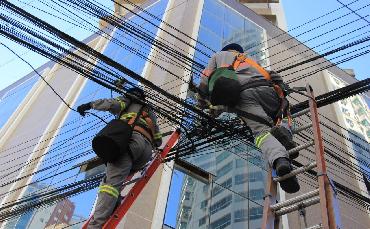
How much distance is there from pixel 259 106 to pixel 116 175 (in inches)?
59.0

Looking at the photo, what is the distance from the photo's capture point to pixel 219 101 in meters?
4.59

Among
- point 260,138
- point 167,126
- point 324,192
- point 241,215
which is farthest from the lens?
point 241,215

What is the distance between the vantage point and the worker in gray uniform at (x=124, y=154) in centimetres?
414

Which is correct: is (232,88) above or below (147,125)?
above

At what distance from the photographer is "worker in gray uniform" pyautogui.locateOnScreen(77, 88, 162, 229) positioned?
414 cm

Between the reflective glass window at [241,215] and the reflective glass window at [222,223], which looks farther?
the reflective glass window at [241,215]

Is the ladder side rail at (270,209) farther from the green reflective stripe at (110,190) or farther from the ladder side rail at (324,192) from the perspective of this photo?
the green reflective stripe at (110,190)

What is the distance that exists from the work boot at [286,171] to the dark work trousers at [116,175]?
1492mm

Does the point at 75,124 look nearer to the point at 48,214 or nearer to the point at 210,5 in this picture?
the point at 48,214

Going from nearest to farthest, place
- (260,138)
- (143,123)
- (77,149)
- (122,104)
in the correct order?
(260,138) → (143,123) → (122,104) → (77,149)

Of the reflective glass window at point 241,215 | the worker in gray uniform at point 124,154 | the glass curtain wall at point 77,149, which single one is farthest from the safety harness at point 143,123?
the reflective glass window at point 241,215

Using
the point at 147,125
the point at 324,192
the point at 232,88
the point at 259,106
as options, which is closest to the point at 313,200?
the point at 324,192

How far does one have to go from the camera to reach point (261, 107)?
14.6 feet

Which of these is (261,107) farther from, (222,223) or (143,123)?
(222,223)
